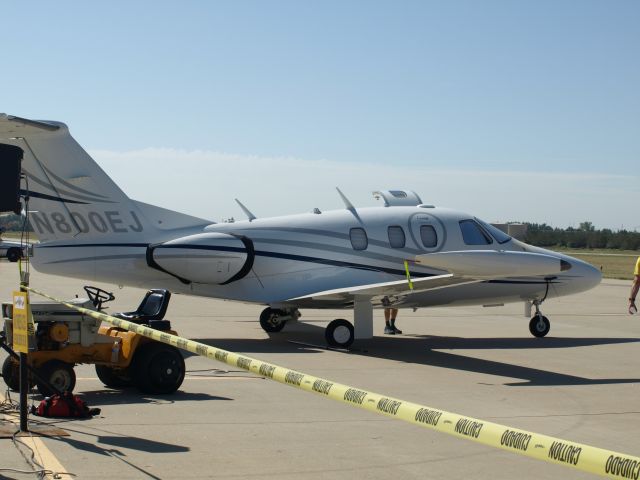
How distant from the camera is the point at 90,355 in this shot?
10.9m

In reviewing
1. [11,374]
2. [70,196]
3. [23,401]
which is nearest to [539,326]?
[70,196]

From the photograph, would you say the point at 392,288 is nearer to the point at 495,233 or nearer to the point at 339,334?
the point at 339,334

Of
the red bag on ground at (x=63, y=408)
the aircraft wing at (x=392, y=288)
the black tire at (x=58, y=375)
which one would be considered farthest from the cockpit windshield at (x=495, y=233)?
the red bag on ground at (x=63, y=408)

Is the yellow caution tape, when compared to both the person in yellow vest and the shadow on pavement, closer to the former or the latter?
the shadow on pavement

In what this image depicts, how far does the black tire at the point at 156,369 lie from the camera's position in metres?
10.9

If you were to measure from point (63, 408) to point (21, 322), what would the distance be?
1203 millimetres

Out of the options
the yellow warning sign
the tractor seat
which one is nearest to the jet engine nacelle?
the tractor seat

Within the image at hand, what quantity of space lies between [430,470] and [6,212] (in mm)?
4856

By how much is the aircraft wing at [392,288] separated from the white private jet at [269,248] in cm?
2

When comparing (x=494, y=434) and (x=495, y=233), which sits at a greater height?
(x=495, y=233)

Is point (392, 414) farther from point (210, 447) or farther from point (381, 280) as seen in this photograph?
point (381, 280)

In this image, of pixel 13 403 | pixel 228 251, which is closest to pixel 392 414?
pixel 13 403

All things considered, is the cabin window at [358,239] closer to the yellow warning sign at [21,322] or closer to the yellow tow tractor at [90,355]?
the yellow tow tractor at [90,355]

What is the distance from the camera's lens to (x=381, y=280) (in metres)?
18.3
